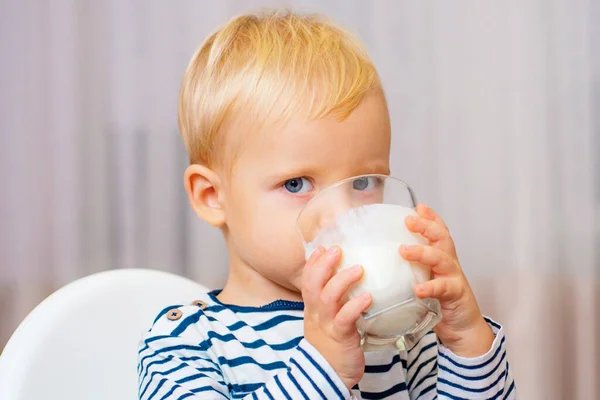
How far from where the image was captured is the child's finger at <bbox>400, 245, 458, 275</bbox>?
711mm

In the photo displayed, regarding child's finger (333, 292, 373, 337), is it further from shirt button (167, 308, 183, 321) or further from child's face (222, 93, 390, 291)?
shirt button (167, 308, 183, 321)

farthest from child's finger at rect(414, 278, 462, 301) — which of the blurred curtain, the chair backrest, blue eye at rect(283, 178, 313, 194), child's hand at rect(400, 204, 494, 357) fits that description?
the blurred curtain

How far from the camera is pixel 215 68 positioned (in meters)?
1.00

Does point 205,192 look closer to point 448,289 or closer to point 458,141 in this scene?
point 448,289

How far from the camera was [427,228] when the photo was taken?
77 cm

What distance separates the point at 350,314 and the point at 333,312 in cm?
4

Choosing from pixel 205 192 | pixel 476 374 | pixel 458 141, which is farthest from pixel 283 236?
pixel 458 141

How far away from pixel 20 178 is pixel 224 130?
1.26 metres

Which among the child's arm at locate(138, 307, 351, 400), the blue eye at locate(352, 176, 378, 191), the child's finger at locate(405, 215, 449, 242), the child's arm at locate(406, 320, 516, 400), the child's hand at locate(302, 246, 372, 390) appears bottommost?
the child's arm at locate(406, 320, 516, 400)

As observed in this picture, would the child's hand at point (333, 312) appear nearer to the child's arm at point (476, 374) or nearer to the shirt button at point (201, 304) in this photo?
the child's arm at point (476, 374)

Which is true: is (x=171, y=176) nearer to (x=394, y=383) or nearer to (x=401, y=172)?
(x=401, y=172)

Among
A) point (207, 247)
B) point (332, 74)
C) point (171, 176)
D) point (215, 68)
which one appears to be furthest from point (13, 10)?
point (332, 74)

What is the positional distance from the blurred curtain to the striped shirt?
953 millimetres

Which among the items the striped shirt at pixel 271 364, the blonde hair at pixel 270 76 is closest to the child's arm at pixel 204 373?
the striped shirt at pixel 271 364
